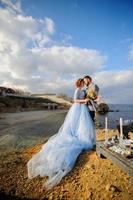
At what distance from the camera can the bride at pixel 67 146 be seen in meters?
4.54

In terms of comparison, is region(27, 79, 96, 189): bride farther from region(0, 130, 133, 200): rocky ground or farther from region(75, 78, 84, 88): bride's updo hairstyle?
region(0, 130, 133, 200): rocky ground

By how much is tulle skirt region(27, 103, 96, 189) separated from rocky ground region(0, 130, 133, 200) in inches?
6.3

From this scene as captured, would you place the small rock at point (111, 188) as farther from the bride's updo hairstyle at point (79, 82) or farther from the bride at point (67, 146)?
the bride's updo hairstyle at point (79, 82)

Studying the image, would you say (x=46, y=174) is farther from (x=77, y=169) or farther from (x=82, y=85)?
(x=82, y=85)

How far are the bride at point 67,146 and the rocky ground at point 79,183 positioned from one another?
0.16 metres

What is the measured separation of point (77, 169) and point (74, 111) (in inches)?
78.8

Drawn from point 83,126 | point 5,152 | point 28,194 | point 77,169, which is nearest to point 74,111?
point 83,126

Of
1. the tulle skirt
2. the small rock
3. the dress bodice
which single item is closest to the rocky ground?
the small rock

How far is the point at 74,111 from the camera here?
6.26 m

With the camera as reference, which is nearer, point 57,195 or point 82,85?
point 57,195

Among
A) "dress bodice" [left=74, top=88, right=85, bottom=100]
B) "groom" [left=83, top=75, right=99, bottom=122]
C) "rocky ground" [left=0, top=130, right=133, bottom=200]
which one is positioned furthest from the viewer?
"dress bodice" [left=74, top=88, right=85, bottom=100]

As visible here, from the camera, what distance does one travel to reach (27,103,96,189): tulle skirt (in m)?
4.52

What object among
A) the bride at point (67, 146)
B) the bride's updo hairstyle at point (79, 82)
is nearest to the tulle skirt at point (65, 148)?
the bride at point (67, 146)

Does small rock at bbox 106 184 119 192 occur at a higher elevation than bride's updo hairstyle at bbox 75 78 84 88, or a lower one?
lower
